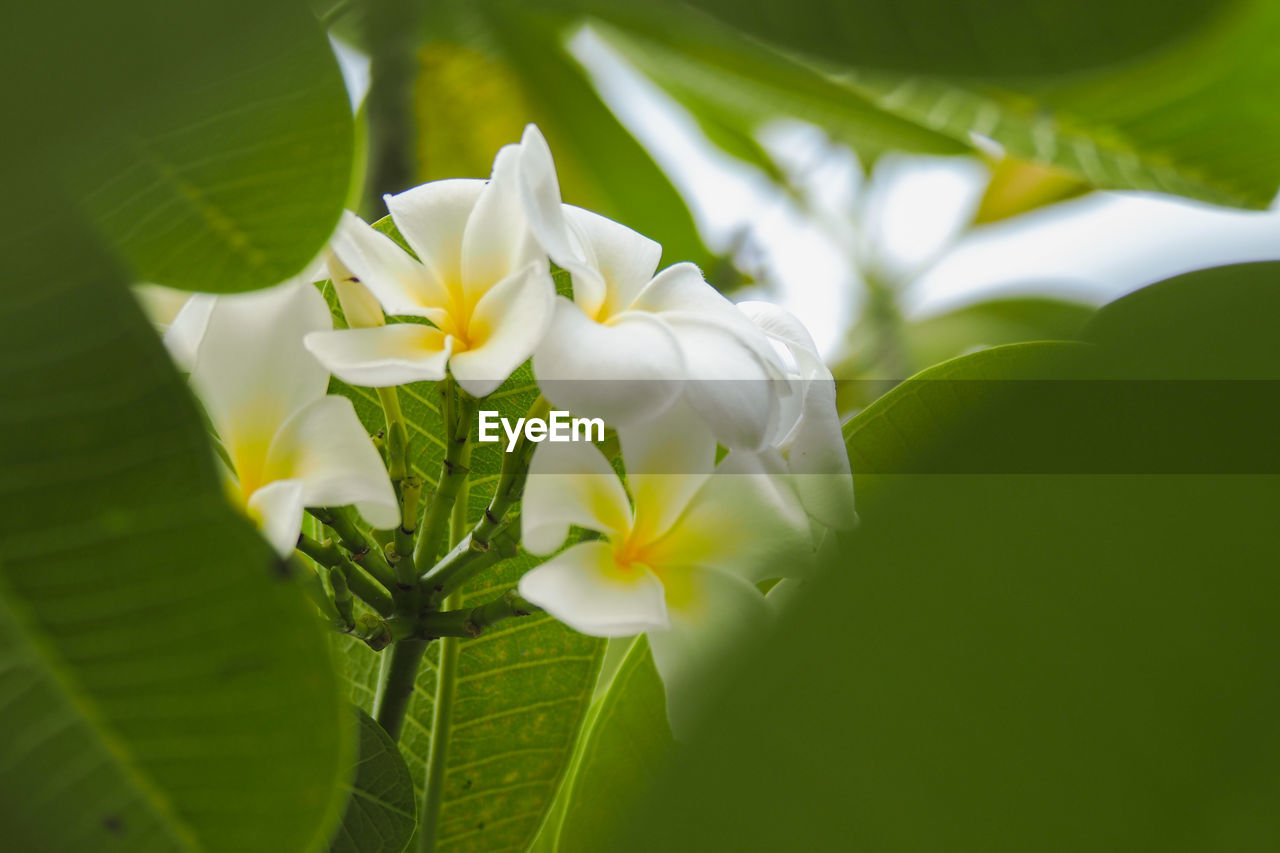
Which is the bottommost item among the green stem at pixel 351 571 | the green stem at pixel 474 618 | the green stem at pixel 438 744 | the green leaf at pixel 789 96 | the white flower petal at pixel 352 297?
the green stem at pixel 438 744

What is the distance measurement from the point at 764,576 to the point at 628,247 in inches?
6.2

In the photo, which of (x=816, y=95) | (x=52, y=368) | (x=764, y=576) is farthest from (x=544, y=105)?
(x=52, y=368)

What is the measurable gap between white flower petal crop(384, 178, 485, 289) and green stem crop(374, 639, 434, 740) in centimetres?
17

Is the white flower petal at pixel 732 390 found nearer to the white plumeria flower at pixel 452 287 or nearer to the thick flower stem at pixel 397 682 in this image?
the white plumeria flower at pixel 452 287

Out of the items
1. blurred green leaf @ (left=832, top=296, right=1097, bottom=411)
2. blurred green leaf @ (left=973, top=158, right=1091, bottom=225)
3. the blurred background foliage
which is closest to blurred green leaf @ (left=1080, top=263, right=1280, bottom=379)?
the blurred background foliage

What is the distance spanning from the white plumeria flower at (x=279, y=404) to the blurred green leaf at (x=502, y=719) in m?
0.17

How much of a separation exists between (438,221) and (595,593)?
18 centimetres

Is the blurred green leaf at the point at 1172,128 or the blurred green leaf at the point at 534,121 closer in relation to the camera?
the blurred green leaf at the point at 1172,128

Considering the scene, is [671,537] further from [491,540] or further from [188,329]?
[188,329]

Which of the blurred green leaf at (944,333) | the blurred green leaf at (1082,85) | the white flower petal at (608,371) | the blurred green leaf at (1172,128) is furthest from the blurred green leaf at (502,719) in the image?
the blurred green leaf at (944,333)

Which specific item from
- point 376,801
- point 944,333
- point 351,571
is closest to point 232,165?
point 351,571

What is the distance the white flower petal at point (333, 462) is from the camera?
13.4 inches

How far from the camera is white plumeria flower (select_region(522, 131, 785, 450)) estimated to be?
13.0 inches

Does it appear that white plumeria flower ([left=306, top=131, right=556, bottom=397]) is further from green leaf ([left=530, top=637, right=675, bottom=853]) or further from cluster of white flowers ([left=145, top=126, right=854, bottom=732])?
green leaf ([left=530, top=637, right=675, bottom=853])
